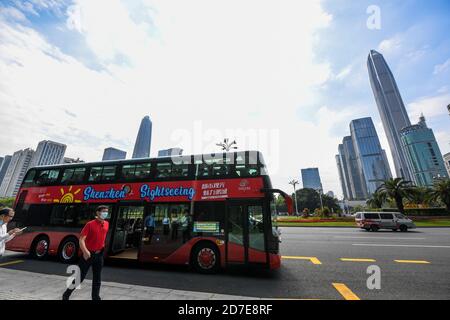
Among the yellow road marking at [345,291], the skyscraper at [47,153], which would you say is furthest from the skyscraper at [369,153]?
the skyscraper at [47,153]

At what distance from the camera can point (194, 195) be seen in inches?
285

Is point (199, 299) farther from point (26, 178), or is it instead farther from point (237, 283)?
point (26, 178)

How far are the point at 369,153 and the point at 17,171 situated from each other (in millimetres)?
264956

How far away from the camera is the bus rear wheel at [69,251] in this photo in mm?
8039

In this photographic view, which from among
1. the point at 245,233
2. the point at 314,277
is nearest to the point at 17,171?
the point at 245,233

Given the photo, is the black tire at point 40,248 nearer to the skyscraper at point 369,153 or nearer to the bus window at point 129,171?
the bus window at point 129,171

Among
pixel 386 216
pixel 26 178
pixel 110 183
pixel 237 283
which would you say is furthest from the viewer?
pixel 386 216

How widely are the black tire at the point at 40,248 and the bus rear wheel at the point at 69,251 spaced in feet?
2.76

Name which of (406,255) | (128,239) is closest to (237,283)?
(128,239)

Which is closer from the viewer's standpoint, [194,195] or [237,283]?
[237,283]

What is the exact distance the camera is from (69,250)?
26.6 ft

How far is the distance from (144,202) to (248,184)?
4090mm

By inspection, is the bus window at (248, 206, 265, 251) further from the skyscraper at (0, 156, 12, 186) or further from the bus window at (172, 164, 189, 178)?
the skyscraper at (0, 156, 12, 186)
